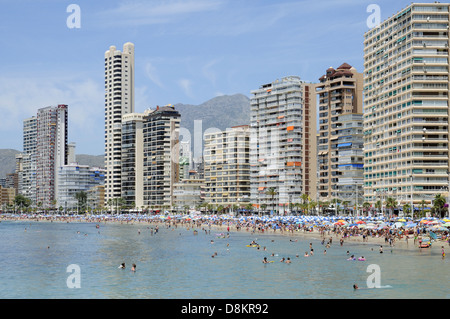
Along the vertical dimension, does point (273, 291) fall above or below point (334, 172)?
below

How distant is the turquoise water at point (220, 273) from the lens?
180ft

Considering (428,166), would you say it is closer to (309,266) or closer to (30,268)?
(309,266)

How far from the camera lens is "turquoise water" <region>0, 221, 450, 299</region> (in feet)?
180

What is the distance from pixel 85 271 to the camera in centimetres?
7088

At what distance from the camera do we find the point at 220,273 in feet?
225

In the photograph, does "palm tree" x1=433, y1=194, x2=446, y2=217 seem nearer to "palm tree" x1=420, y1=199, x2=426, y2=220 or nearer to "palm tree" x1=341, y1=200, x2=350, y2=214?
"palm tree" x1=420, y1=199, x2=426, y2=220

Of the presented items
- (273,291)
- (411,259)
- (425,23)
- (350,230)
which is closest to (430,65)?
(425,23)

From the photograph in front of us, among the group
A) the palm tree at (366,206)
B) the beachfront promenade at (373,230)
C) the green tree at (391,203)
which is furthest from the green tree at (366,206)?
the beachfront promenade at (373,230)

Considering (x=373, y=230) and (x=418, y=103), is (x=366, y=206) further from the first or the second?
(x=373, y=230)

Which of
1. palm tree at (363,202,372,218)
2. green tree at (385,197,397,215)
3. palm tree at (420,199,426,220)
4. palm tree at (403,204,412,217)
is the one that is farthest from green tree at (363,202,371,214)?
palm tree at (420,199,426,220)

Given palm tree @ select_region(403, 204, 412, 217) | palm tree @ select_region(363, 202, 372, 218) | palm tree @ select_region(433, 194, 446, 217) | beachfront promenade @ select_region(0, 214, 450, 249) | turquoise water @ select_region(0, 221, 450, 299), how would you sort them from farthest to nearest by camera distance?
palm tree @ select_region(363, 202, 372, 218), palm tree @ select_region(403, 204, 412, 217), palm tree @ select_region(433, 194, 446, 217), beachfront promenade @ select_region(0, 214, 450, 249), turquoise water @ select_region(0, 221, 450, 299)

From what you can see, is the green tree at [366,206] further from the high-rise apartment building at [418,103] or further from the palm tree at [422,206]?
the palm tree at [422,206]

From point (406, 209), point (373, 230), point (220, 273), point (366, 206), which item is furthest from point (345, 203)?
point (220, 273)
